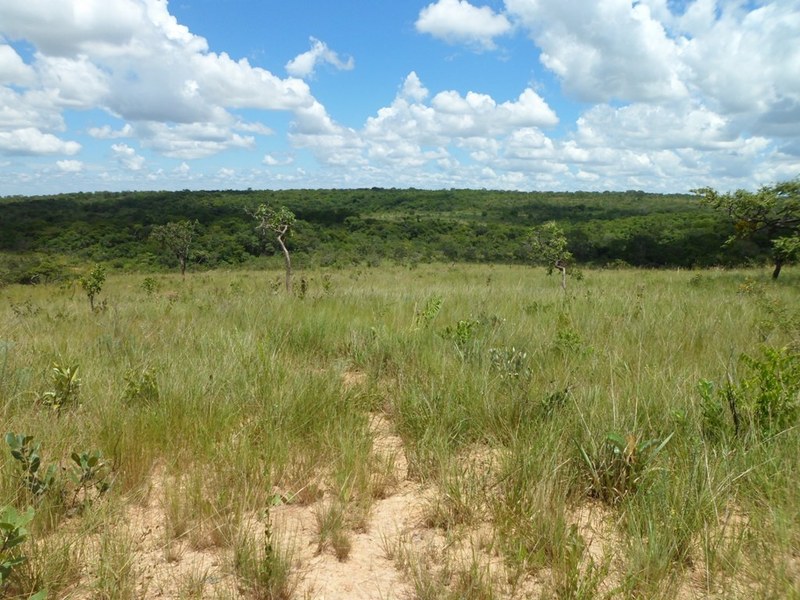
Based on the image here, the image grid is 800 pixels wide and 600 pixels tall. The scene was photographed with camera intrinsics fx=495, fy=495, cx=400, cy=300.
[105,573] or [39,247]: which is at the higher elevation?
[105,573]

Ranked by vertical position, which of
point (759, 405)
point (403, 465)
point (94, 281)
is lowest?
point (94, 281)

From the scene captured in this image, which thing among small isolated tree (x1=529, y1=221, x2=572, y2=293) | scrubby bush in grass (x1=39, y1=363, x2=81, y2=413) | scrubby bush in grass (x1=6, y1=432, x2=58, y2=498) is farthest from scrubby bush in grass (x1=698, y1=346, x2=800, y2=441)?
small isolated tree (x1=529, y1=221, x2=572, y2=293)

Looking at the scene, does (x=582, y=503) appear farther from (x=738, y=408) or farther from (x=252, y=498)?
(x=252, y=498)

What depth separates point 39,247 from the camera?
5522cm

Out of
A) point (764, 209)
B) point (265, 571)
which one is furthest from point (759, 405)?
point (764, 209)

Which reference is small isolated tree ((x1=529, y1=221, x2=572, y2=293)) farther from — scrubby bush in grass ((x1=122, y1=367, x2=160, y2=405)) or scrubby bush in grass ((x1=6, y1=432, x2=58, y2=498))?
scrubby bush in grass ((x1=6, y1=432, x2=58, y2=498))

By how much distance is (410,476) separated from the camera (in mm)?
2438

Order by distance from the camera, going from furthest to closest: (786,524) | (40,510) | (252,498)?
(252,498) → (40,510) → (786,524)

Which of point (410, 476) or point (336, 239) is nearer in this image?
point (410, 476)

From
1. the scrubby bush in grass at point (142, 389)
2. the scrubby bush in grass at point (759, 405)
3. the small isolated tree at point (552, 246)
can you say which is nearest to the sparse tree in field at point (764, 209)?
the small isolated tree at point (552, 246)

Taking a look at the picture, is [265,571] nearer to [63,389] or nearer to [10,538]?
[10,538]

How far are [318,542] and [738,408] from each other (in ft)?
7.17

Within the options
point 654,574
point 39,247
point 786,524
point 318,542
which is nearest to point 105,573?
point 318,542

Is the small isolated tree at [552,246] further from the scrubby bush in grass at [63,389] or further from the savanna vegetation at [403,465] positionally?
the scrubby bush in grass at [63,389]
